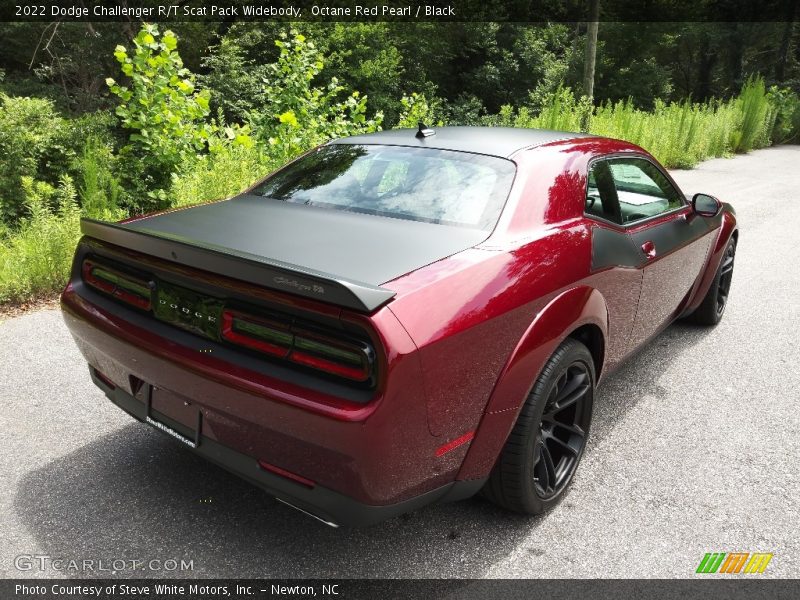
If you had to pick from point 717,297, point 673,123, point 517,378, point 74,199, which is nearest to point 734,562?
point 517,378

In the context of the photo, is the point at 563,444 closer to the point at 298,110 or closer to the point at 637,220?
the point at 637,220

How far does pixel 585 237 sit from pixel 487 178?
49 centimetres

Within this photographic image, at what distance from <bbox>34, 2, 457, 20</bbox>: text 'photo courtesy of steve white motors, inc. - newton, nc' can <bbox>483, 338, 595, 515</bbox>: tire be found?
1885 centimetres

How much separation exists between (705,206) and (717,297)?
1146mm

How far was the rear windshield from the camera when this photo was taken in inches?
101

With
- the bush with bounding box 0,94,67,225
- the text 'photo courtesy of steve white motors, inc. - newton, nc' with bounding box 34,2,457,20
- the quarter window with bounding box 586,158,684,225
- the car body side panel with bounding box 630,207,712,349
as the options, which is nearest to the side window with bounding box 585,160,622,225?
the quarter window with bounding box 586,158,684,225

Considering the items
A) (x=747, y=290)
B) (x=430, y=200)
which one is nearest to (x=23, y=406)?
(x=430, y=200)

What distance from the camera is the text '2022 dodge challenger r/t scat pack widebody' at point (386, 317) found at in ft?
5.97

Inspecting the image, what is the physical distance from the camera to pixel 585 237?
2.69 m

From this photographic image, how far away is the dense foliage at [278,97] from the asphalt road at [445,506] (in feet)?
→ 7.95

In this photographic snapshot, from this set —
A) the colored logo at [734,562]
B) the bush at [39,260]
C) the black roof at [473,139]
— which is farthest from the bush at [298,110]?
the colored logo at [734,562]

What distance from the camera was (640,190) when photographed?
11.7ft

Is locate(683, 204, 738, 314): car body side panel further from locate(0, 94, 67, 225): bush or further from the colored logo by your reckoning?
locate(0, 94, 67, 225): bush

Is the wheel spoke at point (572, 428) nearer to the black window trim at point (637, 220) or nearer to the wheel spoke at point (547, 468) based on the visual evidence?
the wheel spoke at point (547, 468)
